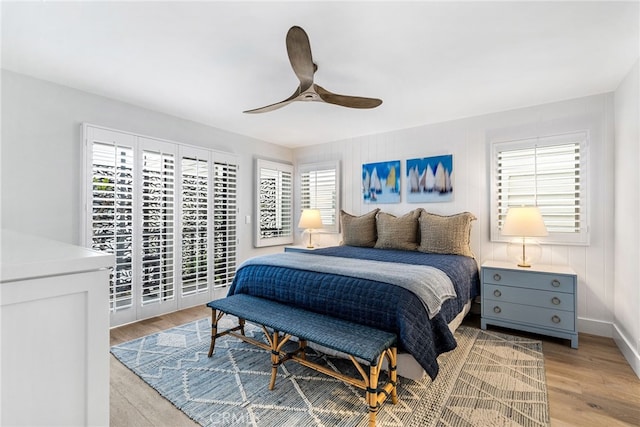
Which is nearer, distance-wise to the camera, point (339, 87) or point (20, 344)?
point (20, 344)

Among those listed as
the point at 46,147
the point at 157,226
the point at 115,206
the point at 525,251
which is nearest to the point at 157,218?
the point at 157,226

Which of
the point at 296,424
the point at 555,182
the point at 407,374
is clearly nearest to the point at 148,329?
the point at 296,424

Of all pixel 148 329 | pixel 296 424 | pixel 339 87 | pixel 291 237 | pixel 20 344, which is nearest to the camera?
pixel 20 344

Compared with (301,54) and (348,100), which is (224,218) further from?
(301,54)

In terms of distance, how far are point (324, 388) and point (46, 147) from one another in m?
3.15

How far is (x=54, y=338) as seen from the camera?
1.89 feet

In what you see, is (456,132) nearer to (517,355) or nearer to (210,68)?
(517,355)

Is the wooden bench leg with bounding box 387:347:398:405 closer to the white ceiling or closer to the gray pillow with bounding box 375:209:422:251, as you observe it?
the gray pillow with bounding box 375:209:422:251

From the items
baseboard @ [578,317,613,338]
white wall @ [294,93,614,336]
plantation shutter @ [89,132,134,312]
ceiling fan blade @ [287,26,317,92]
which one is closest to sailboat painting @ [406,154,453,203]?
white wall @ [294,93,614,336]

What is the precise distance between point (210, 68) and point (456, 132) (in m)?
2.93

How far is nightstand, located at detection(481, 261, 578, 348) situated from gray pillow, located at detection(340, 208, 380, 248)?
55.2 inches

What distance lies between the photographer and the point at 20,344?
1.76 ft

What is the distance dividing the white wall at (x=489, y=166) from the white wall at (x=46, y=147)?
9.78 ft

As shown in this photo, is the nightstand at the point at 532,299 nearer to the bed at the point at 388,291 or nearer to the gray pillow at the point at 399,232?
the bed at the point at 388,291
